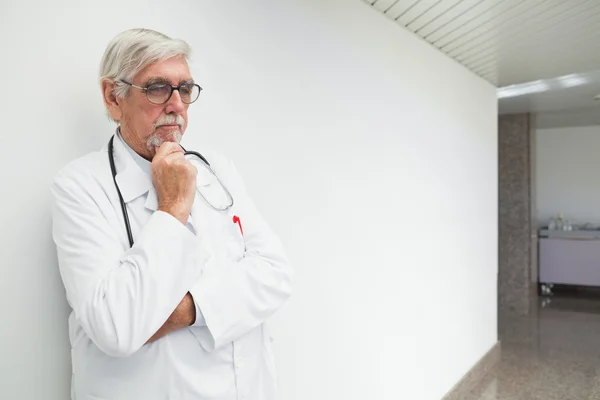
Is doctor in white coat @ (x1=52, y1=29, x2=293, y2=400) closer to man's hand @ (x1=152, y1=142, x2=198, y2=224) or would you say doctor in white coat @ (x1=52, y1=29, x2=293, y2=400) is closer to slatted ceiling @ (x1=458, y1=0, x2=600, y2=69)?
man's hand @ (x1=152, y1=142, x2=198, y2=224)

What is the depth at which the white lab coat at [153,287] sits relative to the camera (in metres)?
1.03

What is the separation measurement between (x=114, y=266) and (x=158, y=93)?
1.50 feet

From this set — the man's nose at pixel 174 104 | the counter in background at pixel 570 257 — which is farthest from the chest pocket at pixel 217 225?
the counter in background at pixel 570 257

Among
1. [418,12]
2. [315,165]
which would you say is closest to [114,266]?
[315,165]

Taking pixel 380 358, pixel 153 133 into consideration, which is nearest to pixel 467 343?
A: pixel 380 358

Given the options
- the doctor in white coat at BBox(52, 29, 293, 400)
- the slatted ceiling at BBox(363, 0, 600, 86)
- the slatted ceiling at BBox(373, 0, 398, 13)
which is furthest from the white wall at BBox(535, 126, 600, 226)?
the doctor in white coat at BBox(52, 29, 293, 400)

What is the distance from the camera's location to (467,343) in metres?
3.97

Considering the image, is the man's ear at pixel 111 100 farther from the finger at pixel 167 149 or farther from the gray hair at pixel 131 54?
the finger at pixel 167 149

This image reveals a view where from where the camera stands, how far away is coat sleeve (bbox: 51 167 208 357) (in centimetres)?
101

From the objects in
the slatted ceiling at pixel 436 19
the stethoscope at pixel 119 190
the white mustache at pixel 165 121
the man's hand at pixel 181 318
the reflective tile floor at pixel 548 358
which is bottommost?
the reflective tile floor at pixel 548 358

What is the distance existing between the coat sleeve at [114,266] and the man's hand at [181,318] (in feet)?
0.15

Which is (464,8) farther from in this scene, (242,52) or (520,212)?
(520,212)

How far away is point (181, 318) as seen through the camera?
3.74 feet

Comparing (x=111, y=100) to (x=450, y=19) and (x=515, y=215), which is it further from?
(x=515, y=215)
